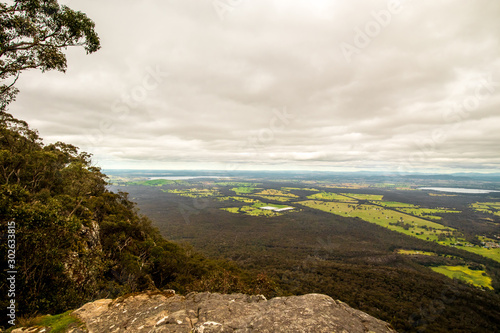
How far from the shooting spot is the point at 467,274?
325 feet

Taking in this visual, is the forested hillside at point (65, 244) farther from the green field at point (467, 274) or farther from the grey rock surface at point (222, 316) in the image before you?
the green field at point (467, 274)

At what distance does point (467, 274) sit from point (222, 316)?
15380 centimetres

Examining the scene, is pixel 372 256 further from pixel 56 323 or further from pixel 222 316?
pixel 56 323

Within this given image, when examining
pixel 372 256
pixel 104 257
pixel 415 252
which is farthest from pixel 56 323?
pixel 415 252

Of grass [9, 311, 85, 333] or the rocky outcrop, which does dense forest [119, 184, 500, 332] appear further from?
grass [9, 311, 85, 333]

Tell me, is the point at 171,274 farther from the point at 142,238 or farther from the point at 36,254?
the point at 36,254

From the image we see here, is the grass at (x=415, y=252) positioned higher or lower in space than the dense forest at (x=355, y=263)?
lower

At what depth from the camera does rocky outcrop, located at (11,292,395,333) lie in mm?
9141

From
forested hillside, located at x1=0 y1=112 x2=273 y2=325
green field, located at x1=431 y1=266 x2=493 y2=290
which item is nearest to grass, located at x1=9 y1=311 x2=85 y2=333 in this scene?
forested hillside, located at x1=0 y1=112 x2=273 y2=325

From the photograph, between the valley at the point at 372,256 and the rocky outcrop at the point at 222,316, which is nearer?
the rocky outcrop at the point at 222,316

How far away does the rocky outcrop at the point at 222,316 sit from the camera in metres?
9.14

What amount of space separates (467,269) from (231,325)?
16279cm

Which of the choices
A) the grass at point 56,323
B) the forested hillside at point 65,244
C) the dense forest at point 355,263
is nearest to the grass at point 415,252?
the dense forest at point 355,263

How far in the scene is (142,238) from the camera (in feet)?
135
